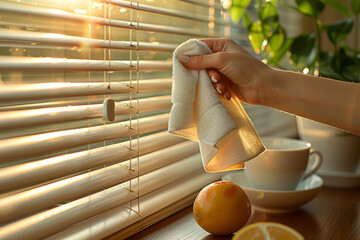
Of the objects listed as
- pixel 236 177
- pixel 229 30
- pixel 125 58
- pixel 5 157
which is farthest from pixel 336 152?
pixel 5 157

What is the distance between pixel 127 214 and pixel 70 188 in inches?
6.2

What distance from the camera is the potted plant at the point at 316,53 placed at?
1.22m

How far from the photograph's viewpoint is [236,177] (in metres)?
1.09

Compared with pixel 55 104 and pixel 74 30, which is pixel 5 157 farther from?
pixel 74 30

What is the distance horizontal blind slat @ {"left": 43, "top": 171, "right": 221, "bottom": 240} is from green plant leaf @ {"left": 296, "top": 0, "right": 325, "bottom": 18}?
704 millimetres

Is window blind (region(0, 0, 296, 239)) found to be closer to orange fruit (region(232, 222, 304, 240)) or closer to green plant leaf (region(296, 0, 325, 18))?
orange fruit (region(232, 222, 304, 240))

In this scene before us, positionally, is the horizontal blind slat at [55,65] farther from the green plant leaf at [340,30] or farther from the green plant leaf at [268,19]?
the green plant leaf at [340,30]

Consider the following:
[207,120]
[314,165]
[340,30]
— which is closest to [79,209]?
[207,120]

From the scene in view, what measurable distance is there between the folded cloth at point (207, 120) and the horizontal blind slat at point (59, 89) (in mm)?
142

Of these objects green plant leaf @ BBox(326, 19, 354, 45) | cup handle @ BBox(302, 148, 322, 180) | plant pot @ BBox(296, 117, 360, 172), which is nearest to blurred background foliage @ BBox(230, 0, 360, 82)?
green plant leaf @ BBox(326, 19, 354, 45)

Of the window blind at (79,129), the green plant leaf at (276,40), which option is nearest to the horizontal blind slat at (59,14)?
the window blind at (79,129)

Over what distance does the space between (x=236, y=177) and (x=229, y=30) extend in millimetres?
486

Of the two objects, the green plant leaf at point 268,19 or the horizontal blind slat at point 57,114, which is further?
the green plant leaf at point 268,19

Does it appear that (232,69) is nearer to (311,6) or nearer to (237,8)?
(237,8)
